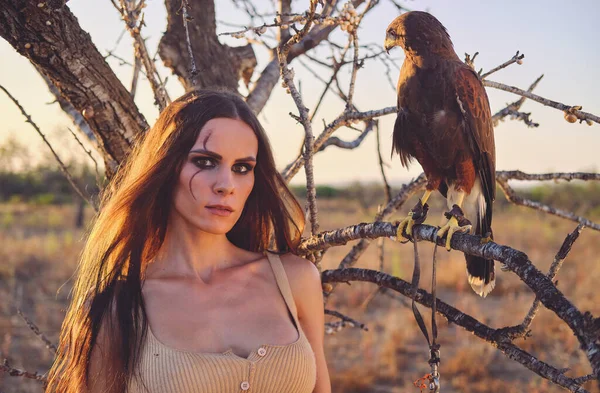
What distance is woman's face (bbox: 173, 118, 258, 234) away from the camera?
6.35 feet

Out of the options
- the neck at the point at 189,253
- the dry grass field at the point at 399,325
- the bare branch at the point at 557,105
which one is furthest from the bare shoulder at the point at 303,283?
the dry grass field at the point at 399,325

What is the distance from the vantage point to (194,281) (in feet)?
6.67

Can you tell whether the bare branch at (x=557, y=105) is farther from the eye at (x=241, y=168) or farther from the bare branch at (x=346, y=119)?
the eye at (x=241, y=168)

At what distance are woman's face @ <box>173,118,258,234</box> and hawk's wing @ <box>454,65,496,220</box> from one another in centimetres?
93

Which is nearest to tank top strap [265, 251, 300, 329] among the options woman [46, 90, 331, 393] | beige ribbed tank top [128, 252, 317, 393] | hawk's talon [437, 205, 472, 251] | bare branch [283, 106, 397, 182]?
woman [46, 90, 331, 393]

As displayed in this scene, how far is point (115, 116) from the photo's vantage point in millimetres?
2195

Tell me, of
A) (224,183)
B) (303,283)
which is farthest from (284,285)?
(224,183)

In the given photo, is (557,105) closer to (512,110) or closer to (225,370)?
(512,110)

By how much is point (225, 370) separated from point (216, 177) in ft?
2.08

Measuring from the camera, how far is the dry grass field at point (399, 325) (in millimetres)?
6707

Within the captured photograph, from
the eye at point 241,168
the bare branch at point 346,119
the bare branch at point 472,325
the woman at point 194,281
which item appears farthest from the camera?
the bare branch at point 346,119

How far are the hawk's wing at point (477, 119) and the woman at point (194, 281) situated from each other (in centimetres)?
82

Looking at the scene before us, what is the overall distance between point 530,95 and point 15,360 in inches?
280

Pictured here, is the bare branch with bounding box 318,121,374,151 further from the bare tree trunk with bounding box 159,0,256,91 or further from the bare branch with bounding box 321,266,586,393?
the bare branch with bounding box 321,266,586,393
